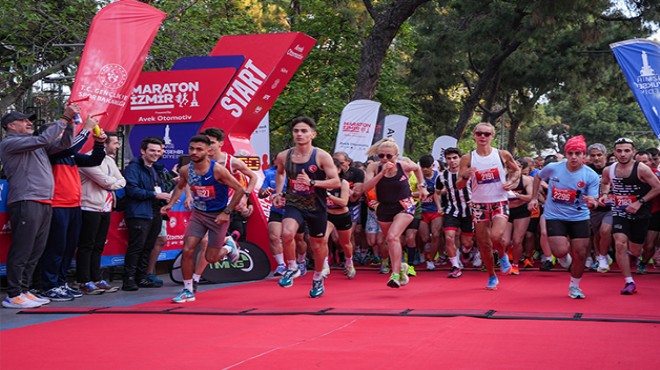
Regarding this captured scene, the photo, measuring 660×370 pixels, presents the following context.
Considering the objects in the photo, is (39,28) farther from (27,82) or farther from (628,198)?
(628,198)

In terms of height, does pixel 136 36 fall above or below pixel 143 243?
above

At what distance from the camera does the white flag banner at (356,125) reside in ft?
59.6

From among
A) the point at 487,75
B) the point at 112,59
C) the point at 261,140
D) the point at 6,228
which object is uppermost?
the point at 487,75

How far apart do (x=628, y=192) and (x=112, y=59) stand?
7112 millimetres

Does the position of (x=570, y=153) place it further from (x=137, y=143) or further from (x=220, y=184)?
(x=137, y=143)

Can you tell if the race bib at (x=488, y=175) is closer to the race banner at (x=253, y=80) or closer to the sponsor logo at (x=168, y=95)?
the race banner at (x=253, y=80)

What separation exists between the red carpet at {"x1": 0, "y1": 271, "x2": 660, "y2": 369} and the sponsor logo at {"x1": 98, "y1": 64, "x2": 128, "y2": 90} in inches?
122

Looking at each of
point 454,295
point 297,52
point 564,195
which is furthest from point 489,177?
point 297,52

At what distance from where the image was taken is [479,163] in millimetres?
10828

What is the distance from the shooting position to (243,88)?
584 inches

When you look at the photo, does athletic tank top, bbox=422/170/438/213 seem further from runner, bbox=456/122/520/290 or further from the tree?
the tree

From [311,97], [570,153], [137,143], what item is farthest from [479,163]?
[311,97]

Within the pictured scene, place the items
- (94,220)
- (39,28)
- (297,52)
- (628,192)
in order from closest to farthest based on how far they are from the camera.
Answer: (94,220), (628,192), (297,52), (39,28)

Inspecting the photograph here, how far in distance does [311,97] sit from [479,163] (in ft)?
69.6
